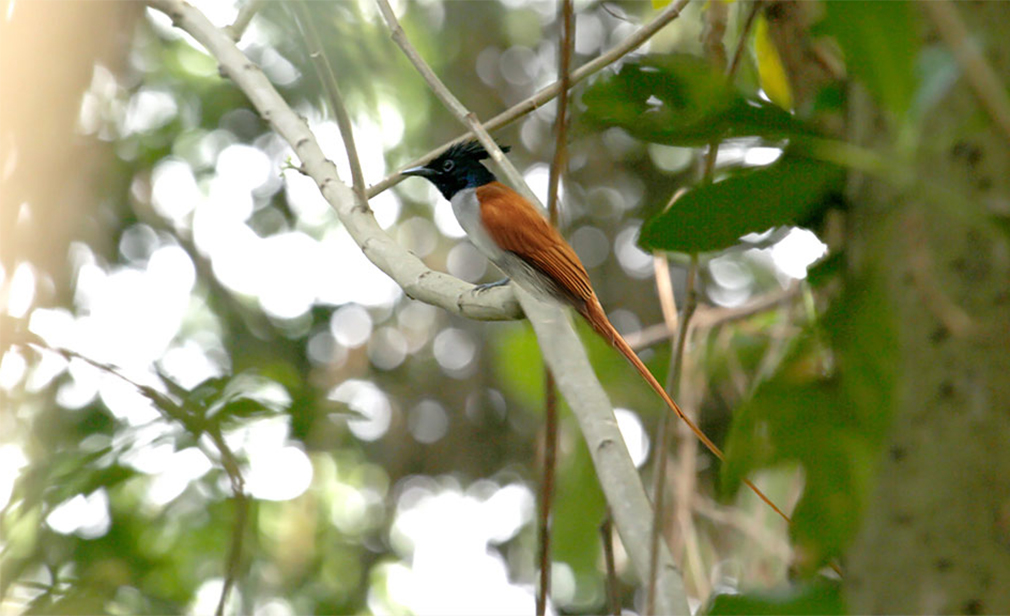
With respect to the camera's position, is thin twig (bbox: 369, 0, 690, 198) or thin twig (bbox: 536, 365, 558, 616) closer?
thin twig (bbox: 536, 365, 558, 616)

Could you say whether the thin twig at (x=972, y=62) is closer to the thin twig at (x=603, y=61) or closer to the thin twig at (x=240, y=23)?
the thin twig at (x=603, y=61)

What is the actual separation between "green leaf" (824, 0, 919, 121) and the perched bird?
1424 mm

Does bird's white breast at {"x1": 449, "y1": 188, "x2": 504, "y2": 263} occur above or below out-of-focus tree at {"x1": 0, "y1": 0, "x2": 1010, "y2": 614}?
above

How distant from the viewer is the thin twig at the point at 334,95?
1.28 meters

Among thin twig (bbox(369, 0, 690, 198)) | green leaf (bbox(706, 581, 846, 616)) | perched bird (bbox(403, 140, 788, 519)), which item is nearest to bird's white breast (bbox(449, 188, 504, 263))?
perched bird (bbox(403, 140, 788, 519))

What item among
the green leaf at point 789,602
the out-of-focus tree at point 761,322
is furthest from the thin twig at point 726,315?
the green leaf at point 789,602

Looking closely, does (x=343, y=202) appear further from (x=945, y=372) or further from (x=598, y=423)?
(x=945, y=372)

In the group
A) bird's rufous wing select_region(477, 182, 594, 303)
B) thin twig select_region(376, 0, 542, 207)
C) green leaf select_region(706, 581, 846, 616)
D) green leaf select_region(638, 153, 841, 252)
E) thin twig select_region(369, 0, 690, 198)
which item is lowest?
green leaf select_region(706, 581, 846, 616)

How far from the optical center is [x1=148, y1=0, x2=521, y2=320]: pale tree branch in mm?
1435

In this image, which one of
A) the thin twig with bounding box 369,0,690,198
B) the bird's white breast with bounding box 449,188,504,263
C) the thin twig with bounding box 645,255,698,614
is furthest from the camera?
the bird's white breast with bounding box 449,188,504,263

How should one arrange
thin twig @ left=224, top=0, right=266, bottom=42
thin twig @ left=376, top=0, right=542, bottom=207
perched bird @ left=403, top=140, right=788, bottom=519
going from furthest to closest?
perched bird @ left=403, top=140, right=788, bottom=519
thin twig @ left=224, top=0, right=266, bottom=42
thin twig @ left=376, top=0, right=542, bottom=207

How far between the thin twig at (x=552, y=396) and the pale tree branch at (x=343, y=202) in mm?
308

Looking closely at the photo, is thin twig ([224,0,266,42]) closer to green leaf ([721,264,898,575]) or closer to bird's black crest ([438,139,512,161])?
bird's black crest ([438,139,512,161])

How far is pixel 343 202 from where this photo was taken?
1.62m
